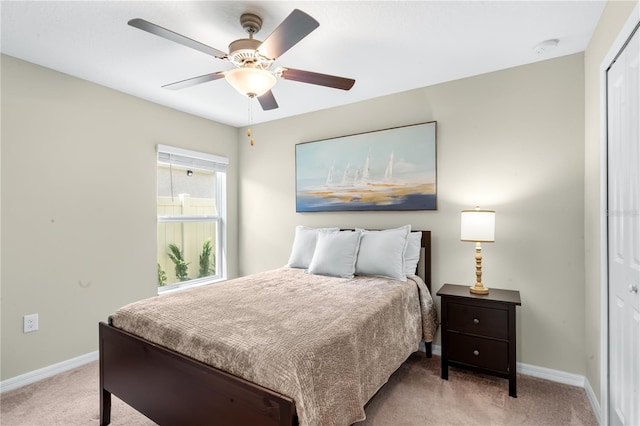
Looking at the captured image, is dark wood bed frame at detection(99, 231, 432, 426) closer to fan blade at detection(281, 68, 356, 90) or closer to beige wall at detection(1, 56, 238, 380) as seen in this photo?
beige wall at detection(1, 56, 238, 380)

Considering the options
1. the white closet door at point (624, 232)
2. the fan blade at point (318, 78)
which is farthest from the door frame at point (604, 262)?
the fan blade at point (318, 78)

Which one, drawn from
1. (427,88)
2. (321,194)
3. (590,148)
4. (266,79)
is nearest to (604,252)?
(590,148)

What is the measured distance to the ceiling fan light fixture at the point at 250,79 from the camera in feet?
6.06

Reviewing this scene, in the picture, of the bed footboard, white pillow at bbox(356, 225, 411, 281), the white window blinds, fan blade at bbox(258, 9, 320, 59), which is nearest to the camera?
the bed footboard

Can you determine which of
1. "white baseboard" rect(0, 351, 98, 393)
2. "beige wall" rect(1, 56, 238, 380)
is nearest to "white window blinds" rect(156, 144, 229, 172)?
"beige wall" rect(1, 56, 238, 380)

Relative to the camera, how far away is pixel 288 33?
158 cm

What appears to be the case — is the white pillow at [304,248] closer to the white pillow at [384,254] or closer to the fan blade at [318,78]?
the white pillow at [384,254]

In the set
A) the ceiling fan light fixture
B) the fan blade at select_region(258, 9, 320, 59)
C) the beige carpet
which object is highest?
the fan blade at select_region(258, 9, 320, 59)

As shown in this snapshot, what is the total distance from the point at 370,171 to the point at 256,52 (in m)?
1.83

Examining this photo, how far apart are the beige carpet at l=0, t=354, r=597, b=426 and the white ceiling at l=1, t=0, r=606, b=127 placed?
246 cm

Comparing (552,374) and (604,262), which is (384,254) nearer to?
(604,262)

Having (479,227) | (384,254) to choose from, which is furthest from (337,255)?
(479,227)

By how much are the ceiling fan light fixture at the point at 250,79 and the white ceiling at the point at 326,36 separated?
1.19 feet

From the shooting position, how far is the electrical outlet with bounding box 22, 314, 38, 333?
2492mm
